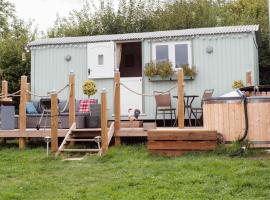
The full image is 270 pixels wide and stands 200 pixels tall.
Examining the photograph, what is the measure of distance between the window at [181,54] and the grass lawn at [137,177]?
13.1 feet

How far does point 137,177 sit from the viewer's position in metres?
6.67

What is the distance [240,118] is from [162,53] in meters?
4.26

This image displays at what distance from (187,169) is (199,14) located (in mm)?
13979

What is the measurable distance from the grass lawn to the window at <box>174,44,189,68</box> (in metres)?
4.01

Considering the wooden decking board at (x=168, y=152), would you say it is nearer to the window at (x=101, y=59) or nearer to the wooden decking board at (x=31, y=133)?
the wooden decking board at (x=31, y=133)

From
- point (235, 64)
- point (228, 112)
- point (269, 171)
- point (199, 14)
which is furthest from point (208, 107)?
point (199, 14)

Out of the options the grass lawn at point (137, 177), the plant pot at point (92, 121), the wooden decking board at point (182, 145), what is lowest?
the grass lawn at point (137, 177)

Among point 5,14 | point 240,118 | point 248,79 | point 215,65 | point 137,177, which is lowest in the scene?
point 137,177

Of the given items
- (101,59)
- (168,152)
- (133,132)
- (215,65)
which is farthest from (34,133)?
(215,65)

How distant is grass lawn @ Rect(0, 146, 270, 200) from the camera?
5793 millimetres

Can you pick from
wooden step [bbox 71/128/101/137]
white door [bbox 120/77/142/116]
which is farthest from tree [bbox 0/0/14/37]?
wooden step [bbox 71/128/101/137]

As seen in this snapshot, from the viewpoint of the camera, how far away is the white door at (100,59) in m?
12.7

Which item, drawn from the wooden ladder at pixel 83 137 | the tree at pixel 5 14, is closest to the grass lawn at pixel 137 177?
the wooden ladder at pixel 83 137

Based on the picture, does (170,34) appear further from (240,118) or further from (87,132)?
(240,118)
